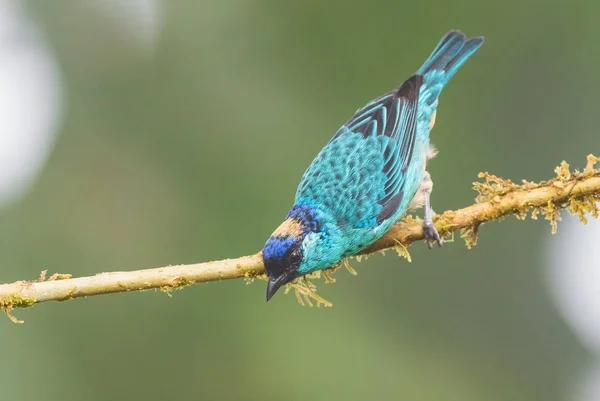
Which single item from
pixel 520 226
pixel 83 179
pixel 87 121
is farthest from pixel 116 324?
pixel 520 226

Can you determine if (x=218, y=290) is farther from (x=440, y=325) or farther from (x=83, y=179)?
(x=440, y=325)

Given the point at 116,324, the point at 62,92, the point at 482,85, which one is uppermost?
the point at 62,92

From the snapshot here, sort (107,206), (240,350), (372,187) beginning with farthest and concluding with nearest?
(107,206), (240,350), (372,187)

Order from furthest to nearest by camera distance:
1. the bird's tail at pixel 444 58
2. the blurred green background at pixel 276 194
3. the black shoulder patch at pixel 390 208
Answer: the blurred green background at pixel 276 194 → the bird's tail at pixel 444 58 → the black shoulder patch at pixel 390 208

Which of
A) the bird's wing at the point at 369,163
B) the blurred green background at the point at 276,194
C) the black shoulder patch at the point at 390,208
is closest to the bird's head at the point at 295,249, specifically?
the bird's wing at the point at 369,163

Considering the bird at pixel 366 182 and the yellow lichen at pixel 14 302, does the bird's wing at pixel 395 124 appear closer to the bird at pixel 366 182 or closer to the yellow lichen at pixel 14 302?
the bird at pixel 366 182

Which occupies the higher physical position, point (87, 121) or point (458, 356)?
point (87, 121)

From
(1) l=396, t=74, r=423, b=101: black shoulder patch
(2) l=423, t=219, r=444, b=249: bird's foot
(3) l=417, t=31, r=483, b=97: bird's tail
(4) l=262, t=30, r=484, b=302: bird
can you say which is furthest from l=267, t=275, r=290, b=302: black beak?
(3) l=417, t=31, r=483, b=97: bird's tail

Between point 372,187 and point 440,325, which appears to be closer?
point 372,187

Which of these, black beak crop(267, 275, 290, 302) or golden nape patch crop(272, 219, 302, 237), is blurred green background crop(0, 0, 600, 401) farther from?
black beak crop(267, 275, 290, 302)
